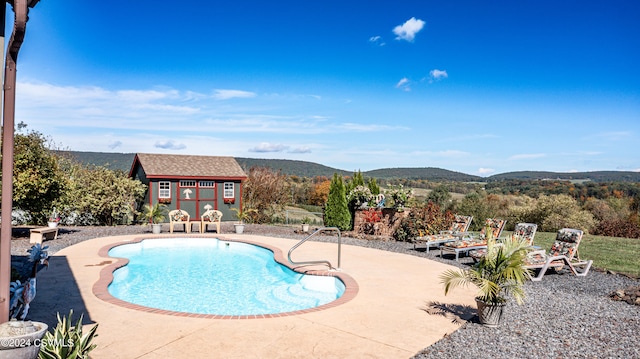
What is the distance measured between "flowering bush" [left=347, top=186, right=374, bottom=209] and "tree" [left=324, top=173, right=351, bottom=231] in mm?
411

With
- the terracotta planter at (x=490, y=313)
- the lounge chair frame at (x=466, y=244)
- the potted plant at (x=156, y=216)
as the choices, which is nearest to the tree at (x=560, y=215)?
the lounge chair frame at (x=466, y=244)

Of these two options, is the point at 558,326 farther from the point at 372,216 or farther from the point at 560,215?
the point at 560,215

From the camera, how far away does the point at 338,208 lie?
1636cm

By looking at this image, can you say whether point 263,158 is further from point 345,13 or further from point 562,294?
point 562,294

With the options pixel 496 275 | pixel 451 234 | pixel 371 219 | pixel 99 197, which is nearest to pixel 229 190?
pixel 99 197

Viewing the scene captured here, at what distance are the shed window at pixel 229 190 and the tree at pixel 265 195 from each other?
4.21 feet

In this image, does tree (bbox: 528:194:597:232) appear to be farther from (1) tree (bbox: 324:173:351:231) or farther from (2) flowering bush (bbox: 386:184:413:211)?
(1) tree (bbox: 324:173:351:231)

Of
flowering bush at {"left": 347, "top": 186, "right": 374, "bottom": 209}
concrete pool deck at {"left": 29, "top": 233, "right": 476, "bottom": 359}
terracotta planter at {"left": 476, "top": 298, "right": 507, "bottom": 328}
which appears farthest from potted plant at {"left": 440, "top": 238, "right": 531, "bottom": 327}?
flowering bush at {"left": 347, "top": 186, "right": 374, "bottom": 209}

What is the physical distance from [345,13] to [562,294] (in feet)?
47.5

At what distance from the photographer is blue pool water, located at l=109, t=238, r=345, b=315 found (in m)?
7.71

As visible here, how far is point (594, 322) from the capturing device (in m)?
5.91

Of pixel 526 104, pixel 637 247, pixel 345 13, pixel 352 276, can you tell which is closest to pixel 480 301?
pixel 352 276

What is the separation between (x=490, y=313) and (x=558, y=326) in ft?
3.44

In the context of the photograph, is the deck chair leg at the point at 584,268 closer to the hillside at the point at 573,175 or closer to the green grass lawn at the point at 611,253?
the green grass lawn at the point at 611,253
